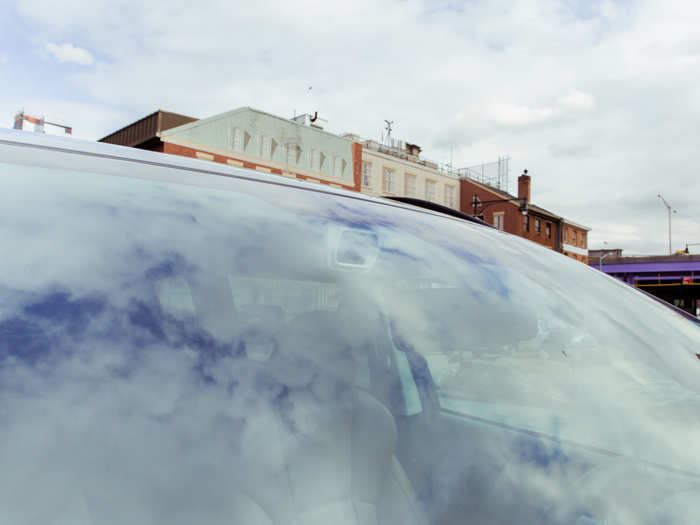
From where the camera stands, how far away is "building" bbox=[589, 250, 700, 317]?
45.5 metres

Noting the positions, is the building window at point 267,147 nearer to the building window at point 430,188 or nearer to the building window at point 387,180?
the building window at point 387,180

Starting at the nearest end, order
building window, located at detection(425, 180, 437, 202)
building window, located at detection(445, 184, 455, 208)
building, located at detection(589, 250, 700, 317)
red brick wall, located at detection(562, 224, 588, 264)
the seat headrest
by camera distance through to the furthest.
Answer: the seat headrest
building window, located at detection(425, 180, 437, 202)
building window, located at detection(445, 184, 455, 208)
building, located at detection(589, 250, 700, 317)
red brick wall, located at detection(562, 224, 588, 264)

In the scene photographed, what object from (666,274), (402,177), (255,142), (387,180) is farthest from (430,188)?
(666,274)

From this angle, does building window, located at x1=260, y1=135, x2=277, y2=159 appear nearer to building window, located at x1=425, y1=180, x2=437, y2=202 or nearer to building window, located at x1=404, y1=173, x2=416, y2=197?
building window, located at x1=404, y1=173, x2=416, y2=197

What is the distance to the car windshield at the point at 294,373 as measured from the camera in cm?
63

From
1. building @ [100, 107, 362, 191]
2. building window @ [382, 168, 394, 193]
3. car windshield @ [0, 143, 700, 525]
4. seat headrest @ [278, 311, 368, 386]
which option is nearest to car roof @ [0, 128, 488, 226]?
car windshield @ [0, 143, 700, 525]

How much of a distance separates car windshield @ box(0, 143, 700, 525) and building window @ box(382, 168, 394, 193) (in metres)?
31.4


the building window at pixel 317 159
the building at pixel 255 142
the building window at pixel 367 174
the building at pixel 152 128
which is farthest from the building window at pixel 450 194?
the building at pixel 152 128

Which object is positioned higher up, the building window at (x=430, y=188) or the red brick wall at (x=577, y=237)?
the building window at (x=430, y=188)

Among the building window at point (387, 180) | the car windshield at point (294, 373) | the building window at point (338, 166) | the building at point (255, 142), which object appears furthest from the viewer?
the building window at point (387, 180)

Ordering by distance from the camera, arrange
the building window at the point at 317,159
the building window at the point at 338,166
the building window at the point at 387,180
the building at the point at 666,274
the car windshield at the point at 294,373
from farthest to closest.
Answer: the building at the point at 666,274
the building window at the point at 387,180
the building window at the point at 338,166
the building window at the point at 317,159
the car windshield at the point at 294,373

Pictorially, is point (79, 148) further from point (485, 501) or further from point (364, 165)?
point (364, 165)

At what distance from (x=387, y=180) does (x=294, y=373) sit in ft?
106

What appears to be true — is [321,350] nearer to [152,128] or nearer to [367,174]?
[152,128]
